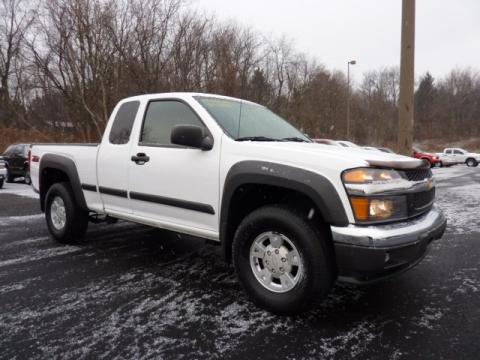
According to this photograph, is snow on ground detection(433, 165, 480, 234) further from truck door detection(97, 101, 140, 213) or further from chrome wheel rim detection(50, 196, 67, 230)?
chrome wheel rim detection(50, 196, 67, 230)

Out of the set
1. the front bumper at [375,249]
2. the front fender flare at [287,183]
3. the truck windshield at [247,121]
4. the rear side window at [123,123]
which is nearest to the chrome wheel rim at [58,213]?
the rear side window at [123,123]

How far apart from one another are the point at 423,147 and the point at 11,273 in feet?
235

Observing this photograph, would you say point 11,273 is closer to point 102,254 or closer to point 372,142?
point 102,254

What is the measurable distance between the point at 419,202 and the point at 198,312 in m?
1.96

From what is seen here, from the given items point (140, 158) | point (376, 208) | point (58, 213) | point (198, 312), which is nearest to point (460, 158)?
point (58, 213)

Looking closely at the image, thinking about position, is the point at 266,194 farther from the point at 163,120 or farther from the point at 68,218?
the point at 68,218

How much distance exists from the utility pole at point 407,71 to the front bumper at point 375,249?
3.20 meters

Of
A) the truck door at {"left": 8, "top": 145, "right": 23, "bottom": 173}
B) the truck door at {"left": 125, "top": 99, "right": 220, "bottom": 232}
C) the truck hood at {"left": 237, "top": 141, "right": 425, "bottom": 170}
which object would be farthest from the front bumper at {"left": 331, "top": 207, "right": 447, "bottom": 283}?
the truck door at {"left": 8, "top": 145, "right": 23, "bottom": 173}

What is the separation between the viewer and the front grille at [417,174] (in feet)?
10.5

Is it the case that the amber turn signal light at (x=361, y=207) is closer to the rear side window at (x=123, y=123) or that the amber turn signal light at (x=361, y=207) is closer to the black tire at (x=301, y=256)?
the black tire at (x=301, y=256)

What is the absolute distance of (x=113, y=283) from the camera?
396 cm

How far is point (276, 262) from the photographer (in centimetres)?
323

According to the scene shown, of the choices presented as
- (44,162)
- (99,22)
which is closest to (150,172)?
(44,162)

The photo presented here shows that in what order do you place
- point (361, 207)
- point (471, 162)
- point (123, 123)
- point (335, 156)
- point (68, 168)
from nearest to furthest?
point (361, 207) → point (335, 156) → point (123, 123) → point (68, 168) → point (471, 162)
